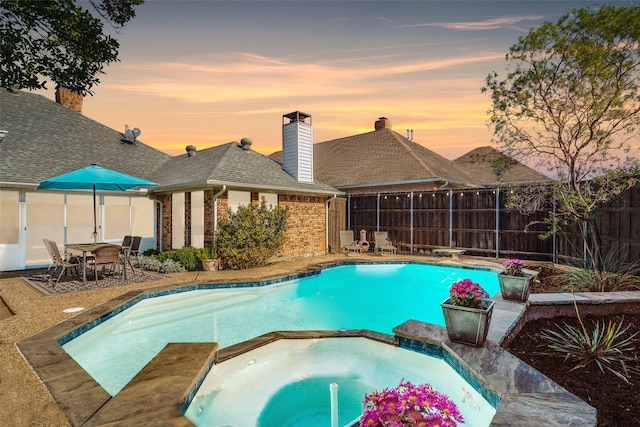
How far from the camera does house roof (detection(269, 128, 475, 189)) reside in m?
17.1

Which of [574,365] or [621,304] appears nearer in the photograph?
[574,365]

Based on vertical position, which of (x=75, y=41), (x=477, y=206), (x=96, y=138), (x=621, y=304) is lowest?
(x=621, y=304)

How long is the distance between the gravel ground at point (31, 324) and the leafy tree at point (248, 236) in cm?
60


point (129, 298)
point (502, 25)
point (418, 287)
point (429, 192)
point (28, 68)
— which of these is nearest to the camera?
point (28, 68)

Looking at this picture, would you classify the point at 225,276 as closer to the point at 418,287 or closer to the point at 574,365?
the point at 418,287

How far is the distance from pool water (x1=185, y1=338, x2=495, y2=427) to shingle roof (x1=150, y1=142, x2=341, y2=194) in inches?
268

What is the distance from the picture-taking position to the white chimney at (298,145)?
14.4m

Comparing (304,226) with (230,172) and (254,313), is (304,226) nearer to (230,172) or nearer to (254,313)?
(230,172)

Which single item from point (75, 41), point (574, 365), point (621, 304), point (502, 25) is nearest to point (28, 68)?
point (75, 41)

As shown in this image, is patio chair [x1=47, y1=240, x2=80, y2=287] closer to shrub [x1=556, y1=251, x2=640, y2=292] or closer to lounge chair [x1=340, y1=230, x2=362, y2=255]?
lounge chair [x1=340, y1=230, x2=362, y2=255]

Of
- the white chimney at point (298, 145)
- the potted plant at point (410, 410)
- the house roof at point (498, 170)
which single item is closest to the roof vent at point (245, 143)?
the white chimney at point (298, 145)

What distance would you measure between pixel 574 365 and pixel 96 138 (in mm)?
17371

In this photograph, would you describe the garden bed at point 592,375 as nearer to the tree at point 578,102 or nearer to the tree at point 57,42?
the tree at point 578,102

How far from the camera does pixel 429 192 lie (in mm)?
14383
